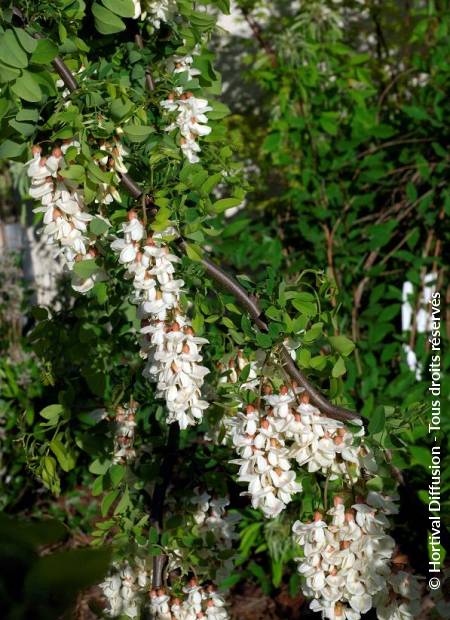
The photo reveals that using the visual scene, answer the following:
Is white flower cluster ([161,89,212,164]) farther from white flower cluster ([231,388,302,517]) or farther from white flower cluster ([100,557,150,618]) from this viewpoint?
white flower cluster ([100,557,150,618])

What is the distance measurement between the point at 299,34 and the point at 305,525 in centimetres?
252

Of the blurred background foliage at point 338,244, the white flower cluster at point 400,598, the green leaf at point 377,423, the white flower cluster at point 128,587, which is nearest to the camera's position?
the green leaf at point 377,423

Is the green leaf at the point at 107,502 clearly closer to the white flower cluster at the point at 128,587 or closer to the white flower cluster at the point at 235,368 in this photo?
the white flower cluster at the point at 128,587

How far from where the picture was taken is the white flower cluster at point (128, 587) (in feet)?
4.81

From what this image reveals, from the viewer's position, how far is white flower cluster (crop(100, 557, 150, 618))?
147cm

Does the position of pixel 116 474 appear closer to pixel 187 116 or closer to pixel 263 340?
pixel 263 340

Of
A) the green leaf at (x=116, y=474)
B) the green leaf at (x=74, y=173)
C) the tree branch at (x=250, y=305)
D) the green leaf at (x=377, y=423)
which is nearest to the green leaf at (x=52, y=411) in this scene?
the green leaf at (x=116, y=474)

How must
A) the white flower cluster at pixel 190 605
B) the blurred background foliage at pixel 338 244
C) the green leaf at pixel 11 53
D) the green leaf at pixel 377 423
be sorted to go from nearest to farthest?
1. the green leaf at pixel 11 53
2. the green leaf at pixel 377 423
3. the white flower cluster at pixel 190 605
4. the blurred background foliage at pixel 338 244

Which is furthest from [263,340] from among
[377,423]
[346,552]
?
[346,552]

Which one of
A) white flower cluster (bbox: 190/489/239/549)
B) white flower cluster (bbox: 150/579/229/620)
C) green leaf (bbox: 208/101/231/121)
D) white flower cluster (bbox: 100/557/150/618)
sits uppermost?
green leaf (bbox: 208/101/231/121)

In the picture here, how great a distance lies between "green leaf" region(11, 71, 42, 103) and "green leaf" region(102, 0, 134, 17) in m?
0.23

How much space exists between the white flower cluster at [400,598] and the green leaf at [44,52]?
1.01 meters

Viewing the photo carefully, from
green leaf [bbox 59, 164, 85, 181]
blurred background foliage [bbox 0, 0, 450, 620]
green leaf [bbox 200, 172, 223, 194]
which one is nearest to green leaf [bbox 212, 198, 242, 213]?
green leaf [bbox 200, 172, 223, 194]

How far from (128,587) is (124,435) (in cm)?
30
